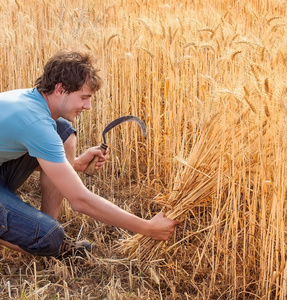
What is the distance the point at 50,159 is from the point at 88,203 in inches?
9.0

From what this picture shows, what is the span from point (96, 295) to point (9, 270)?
42cm

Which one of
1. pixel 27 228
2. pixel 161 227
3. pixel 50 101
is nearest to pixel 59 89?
pixel 50 101

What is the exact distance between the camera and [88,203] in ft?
5.74

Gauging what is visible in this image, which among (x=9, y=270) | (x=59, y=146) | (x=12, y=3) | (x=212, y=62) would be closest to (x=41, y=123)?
(x=59, y=146)

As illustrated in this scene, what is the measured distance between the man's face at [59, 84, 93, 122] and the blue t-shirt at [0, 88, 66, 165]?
0.23ft

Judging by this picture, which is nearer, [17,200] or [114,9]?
[17,200]

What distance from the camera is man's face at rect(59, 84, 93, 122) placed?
189cm

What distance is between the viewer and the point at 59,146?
5.72 feet

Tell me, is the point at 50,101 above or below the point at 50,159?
above

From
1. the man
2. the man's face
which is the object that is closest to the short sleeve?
the man

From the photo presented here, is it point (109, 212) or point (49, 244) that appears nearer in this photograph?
point (109, 212)

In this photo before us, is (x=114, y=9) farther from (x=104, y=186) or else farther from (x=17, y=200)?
(x=17, y=200)

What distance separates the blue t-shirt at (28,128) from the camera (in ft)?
5.66

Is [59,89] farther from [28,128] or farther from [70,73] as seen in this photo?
[28,128]
